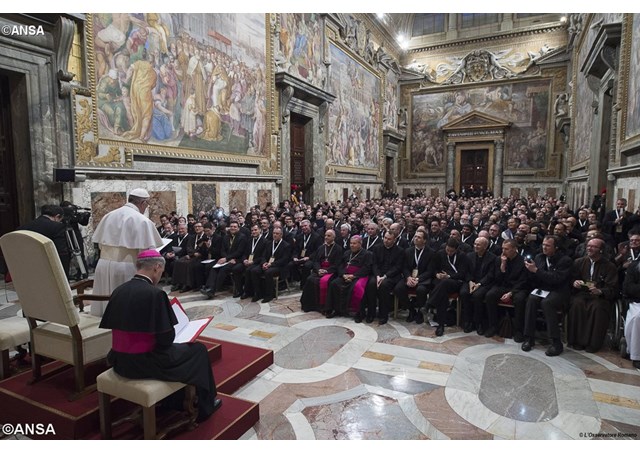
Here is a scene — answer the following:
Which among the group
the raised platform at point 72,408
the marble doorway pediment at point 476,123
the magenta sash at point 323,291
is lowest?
the raised platform at point 72,408

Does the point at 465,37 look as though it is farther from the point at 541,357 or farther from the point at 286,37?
the point at 541,357

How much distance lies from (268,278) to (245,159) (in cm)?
745

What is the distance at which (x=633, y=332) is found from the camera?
14.2 feet

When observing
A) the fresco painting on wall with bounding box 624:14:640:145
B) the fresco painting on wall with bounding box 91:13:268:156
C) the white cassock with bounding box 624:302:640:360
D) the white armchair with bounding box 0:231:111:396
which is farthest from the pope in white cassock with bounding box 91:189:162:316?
the fresco painting on wall with bounding box 624:14:640:145

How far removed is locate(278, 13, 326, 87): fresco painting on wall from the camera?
1556 cm

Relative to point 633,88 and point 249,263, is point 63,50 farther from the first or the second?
point 633,88

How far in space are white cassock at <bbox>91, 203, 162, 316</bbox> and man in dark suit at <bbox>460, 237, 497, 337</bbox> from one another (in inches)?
158

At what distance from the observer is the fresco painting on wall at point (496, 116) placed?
25.5m

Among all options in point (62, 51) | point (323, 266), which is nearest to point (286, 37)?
point (62, 51)

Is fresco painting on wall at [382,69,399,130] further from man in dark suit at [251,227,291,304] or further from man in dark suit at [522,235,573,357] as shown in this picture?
man in dark suit at [522,235,573,357]

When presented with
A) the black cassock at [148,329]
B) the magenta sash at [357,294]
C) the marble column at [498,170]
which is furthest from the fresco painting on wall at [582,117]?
the black cassock at [148,329]

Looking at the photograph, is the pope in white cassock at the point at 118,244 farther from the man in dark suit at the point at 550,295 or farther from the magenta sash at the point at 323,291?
the man in dark suit at the point at 550,295

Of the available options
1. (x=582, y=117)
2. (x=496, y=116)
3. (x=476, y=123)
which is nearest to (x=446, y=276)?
(x=582, y=117)

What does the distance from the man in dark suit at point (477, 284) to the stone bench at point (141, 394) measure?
3.86 m
